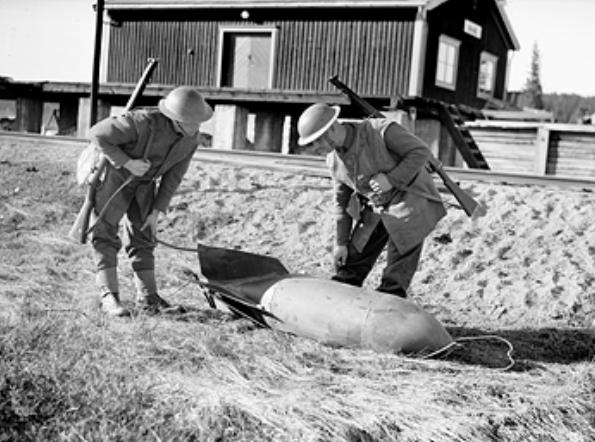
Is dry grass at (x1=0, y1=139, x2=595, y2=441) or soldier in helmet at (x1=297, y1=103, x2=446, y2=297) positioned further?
soldier in helmet at (x1=297, y1=103, x2=446, y2=297)

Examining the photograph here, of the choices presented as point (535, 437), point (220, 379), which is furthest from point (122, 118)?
point (535, 437)

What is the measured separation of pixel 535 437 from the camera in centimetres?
424

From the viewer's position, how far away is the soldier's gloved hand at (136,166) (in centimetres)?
596

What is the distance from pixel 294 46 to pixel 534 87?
8076cm

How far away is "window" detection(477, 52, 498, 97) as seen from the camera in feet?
90.1

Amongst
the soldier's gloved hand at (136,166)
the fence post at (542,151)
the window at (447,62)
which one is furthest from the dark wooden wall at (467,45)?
the soldier's gloved hand at (136,166)

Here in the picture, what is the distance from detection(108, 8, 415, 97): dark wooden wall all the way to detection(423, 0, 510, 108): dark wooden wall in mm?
1131

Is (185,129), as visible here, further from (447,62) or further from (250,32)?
(447,62)

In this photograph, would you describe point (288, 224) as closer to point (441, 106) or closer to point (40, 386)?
point (40, 386)

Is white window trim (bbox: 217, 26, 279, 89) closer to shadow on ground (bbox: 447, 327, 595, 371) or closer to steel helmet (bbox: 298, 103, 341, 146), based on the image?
shadow on ground (bbox: 447, 327, 595, 371)

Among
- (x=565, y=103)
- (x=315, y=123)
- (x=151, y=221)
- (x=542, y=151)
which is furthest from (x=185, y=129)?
(x=565, y=103)

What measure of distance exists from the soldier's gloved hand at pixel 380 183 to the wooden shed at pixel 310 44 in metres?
14.5

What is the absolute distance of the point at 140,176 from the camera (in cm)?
608

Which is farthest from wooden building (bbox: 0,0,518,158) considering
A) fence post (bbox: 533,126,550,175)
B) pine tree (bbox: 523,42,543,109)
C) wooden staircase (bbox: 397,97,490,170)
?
pine tree (bbox: 523,42,543,109)
